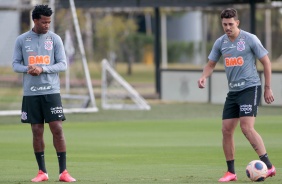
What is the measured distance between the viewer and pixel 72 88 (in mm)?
38844

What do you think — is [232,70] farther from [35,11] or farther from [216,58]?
[35,11]

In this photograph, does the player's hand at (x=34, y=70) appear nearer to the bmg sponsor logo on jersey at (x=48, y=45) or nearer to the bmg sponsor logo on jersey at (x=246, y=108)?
the bmg sponsor logo on jersey at (x=48, y=45)

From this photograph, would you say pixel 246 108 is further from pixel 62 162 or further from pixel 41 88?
pixel 41 88

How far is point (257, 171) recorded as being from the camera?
11297 millimetres

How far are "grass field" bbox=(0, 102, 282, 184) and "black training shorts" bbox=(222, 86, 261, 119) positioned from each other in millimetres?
868

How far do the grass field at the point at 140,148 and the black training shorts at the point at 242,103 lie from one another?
87 cm

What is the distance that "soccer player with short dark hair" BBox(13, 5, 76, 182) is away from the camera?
38.6 feet

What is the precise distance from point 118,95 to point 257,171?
19.9 meters

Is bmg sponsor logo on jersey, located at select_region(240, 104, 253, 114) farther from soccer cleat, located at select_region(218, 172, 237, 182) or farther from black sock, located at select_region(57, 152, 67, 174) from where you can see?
black sock, located at select_region(57, 152, 67, 174)

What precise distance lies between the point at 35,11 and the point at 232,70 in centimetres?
264

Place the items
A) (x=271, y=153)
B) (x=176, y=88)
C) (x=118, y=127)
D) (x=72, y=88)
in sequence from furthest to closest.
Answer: (x=72, y=88), (x=176, y=88), (x=118, y=127), (x=271, y=153)

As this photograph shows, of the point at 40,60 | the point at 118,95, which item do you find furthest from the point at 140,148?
the point at 118,95

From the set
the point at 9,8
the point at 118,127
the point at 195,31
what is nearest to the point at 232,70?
the point at 118,127

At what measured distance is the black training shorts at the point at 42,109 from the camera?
1180 cm
